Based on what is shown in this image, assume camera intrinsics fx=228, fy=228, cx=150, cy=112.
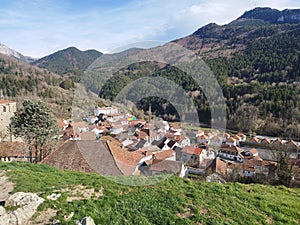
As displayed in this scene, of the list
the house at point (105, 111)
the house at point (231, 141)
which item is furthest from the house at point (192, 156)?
the house at point (105, 111)

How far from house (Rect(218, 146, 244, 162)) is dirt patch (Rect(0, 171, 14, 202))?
114ft

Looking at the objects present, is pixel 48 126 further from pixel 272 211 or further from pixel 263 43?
pixel 263 43

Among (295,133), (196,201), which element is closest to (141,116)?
(295,133)

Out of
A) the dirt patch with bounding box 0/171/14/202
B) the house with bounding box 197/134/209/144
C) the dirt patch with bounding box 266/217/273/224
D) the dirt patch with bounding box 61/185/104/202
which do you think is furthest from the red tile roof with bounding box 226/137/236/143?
the dirt patch with bounding box 0/171/14/202

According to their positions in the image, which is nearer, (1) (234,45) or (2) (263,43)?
(2) (263,43)

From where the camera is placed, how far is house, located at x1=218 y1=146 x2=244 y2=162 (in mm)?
36688

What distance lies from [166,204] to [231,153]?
34.3 m

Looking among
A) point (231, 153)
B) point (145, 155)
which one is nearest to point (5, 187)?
point (145, 155)

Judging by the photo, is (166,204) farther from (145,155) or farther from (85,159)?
(145,155)

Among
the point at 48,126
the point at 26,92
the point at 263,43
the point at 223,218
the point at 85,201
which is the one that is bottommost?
the point at 223,218

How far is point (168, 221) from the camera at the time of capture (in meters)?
5.58

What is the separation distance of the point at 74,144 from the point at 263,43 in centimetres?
14422

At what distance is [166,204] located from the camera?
633 cm

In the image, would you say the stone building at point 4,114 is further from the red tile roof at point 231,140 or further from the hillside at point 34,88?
the hillside at point 34,88
